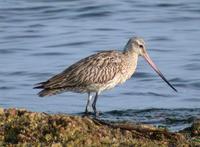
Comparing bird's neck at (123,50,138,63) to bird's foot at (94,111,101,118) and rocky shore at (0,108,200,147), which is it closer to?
bird's foot at (94,111,101,118)

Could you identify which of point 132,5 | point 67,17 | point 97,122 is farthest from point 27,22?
point 97,122

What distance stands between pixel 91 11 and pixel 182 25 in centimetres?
417

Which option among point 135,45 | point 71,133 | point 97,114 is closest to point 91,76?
point 97,114

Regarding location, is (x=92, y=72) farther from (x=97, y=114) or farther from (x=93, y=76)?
(x=97, y=114)

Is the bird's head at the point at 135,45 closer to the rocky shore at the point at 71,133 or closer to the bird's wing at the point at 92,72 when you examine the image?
the bird's wing at the point at 92,72

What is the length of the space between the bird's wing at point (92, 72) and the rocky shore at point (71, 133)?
5170 millimetres

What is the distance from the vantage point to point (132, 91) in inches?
643

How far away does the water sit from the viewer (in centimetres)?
1517

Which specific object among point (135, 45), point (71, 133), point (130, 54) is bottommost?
point (71, 133)

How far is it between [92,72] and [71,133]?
634cm

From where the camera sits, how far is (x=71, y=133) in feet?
26.3

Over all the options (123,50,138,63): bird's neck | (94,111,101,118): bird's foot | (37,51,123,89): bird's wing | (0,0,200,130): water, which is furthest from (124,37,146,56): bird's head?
(94,111,101,118): bird's foot

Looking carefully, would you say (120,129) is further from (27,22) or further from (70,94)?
(27,22)

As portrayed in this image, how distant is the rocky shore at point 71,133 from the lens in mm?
7922
